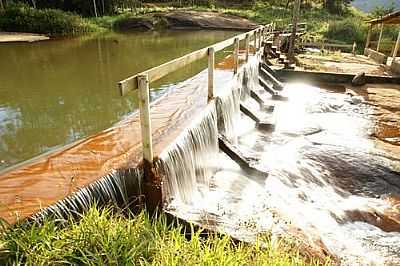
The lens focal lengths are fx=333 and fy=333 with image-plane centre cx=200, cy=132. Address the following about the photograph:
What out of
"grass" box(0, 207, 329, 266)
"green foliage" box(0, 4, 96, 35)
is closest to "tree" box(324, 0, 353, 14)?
"green foliage" box(0, 4, 96, 35)

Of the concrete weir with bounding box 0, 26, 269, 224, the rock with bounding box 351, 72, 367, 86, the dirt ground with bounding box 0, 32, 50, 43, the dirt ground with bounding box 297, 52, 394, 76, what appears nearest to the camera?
the concrete weir with bounding box 0, 26, 269, 224

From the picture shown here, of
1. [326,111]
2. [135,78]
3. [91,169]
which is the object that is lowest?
[326,111]

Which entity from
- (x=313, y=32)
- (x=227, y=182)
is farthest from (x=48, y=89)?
(x=313, y=32)

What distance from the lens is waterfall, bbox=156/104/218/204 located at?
4504 millimetres

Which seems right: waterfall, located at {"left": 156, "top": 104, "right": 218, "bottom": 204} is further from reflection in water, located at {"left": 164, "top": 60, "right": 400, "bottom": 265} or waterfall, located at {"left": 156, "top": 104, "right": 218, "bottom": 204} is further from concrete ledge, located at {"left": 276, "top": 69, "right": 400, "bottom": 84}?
concrete ledge, located at {"left": 276, "top": 69, "right": 400, "bottom": 84}

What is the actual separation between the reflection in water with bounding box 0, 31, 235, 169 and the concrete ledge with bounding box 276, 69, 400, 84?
4.21 m

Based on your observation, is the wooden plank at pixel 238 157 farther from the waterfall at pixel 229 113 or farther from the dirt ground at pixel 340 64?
the dirt ground at pixel 340 64

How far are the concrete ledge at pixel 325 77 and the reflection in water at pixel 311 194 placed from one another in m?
5.87

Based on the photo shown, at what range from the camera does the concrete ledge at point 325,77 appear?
575 inches

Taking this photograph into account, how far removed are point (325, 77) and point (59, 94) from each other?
35.9 feet

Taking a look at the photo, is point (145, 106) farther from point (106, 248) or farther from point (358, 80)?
point (358, 80)

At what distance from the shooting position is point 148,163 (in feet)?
13.6

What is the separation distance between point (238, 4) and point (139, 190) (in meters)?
55.6

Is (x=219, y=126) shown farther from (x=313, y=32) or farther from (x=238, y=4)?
(x=238, y=4)
